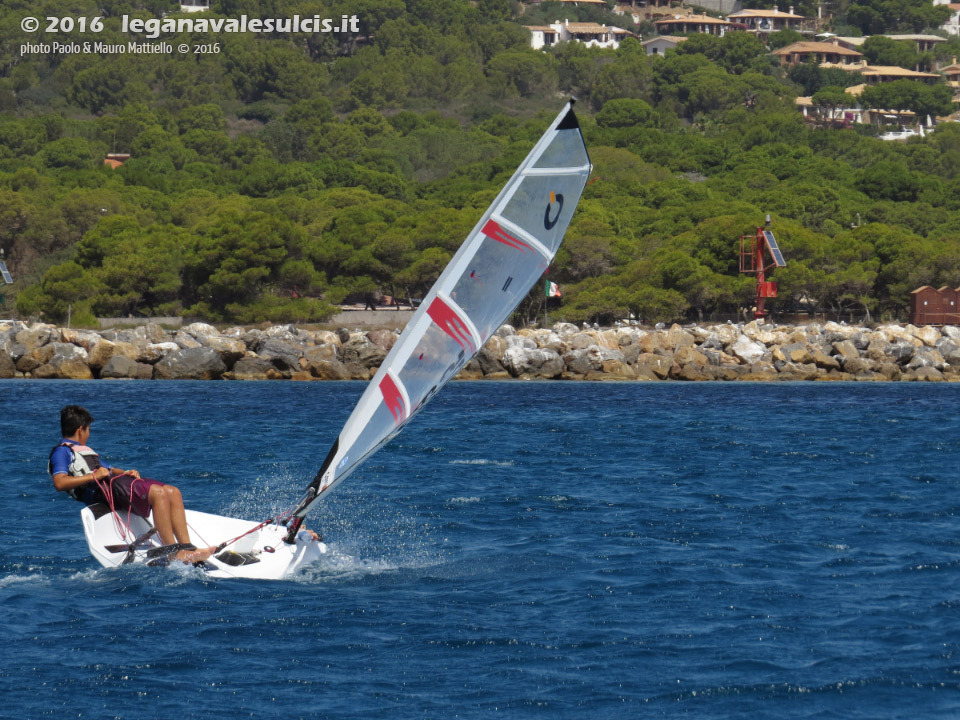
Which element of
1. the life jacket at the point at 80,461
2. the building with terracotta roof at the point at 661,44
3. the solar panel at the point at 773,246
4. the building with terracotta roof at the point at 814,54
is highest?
the building with terracotta roof at the point at 661,44

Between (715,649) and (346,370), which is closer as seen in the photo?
(715,649)

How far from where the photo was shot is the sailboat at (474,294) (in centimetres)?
991

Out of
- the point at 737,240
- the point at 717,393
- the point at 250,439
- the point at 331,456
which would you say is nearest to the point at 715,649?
the point at 331,456

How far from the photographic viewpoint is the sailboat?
390 inches

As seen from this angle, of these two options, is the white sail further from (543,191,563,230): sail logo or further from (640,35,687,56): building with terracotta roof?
(640,35,687,56): building with terracotta roof

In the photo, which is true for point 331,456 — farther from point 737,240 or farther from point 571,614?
point 737,240

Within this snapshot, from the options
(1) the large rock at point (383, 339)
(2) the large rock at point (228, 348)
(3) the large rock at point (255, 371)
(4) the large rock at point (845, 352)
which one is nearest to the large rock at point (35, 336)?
(2) the large rock at point (228, 348)

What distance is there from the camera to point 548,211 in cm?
1046

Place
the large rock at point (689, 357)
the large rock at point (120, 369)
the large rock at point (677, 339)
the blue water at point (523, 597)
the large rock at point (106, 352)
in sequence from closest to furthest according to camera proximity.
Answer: the blue water at point (523, 597) < the large rock at point (120, 369) < the large rock at point (106, 352) < the large rock at point (689, 357) < the large rock at point (677, 339)

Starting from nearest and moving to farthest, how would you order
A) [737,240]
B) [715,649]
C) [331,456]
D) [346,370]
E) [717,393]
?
[715,649], [331,456], [717,393], [346,370], [737,240]

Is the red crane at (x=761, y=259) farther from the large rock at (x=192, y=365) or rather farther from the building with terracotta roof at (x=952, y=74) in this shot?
the building with terracotta roof at (x=952, y=74)

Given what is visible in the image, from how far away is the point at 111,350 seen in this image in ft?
138

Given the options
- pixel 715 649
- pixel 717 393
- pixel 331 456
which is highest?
pixel 331 456

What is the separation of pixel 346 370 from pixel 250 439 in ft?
56.3
